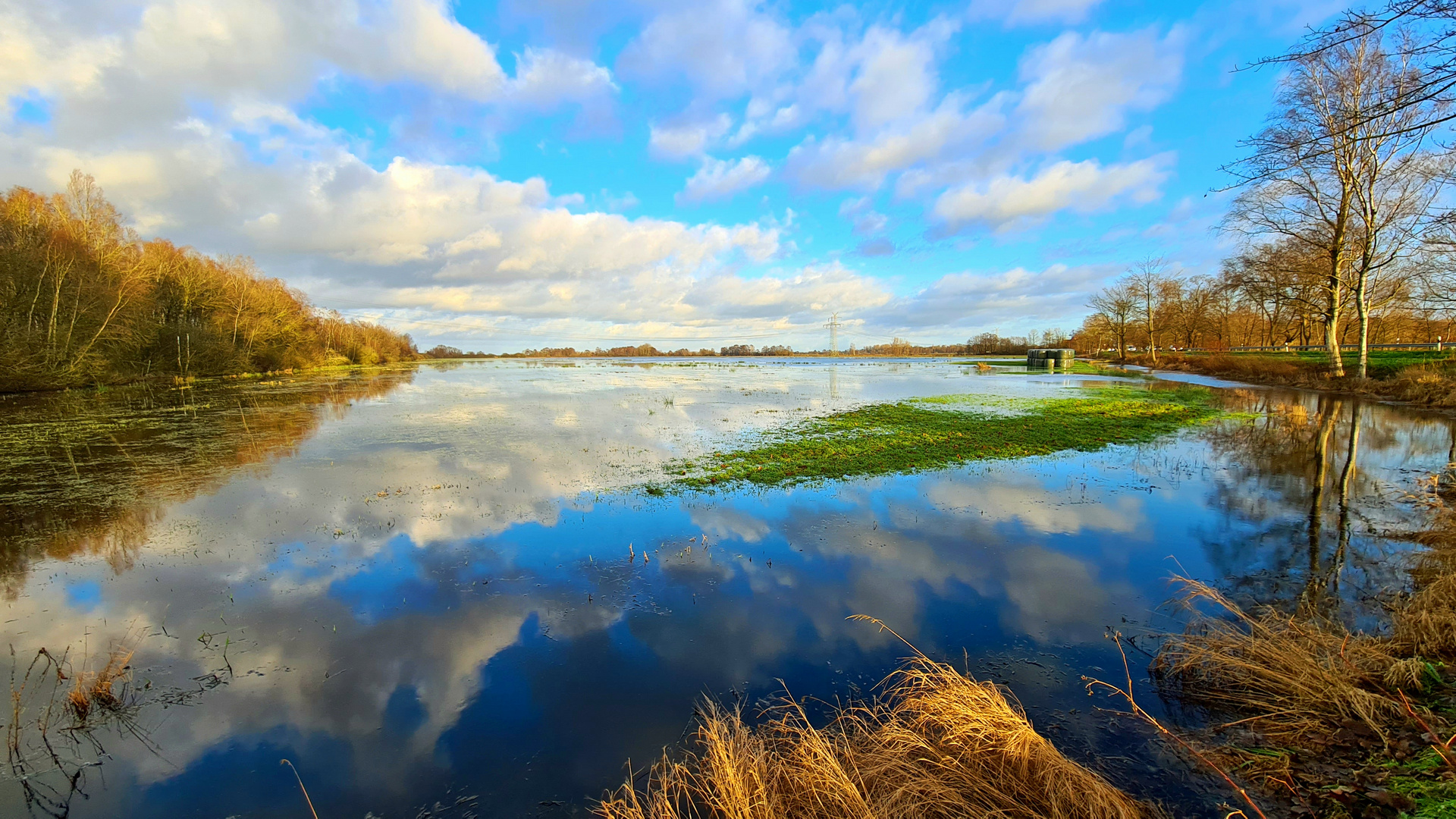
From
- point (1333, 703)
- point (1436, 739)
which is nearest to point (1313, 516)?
point (1333, 703)

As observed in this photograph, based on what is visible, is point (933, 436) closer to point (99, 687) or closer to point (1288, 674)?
point (1288, 674)

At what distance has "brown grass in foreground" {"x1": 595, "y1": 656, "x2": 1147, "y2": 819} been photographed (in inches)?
125

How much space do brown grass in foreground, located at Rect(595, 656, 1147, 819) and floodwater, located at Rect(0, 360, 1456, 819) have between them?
78cm

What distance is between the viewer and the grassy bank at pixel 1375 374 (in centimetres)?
2172

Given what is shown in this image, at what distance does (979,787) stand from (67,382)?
5259 cm

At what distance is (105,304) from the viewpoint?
34156mm

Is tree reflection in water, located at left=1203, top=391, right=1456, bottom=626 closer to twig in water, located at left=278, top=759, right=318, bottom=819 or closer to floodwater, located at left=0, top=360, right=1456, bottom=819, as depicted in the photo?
floodwater, located at left=0, top=360, right=1456, bottom=819

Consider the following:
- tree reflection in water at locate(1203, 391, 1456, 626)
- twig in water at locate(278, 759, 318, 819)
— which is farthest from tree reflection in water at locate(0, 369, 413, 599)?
tree reflection in water at locate(1203, 391, 1456, 626)

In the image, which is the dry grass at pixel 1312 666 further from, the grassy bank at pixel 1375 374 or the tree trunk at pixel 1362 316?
the tree trunk at pixel 1362 316

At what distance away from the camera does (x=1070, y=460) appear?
14453 millimetres

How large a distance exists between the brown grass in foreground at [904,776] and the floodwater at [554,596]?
78cm

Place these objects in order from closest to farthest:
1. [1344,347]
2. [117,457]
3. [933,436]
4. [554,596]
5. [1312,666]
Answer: [1312,666]
[554,596]
[117,457]
[933,436]
[1344,347]

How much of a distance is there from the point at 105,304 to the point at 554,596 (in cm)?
4688

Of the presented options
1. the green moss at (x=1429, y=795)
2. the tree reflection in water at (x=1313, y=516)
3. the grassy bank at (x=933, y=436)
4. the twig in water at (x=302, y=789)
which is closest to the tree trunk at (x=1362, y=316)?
the grassy bank at (x=933, y=436)
